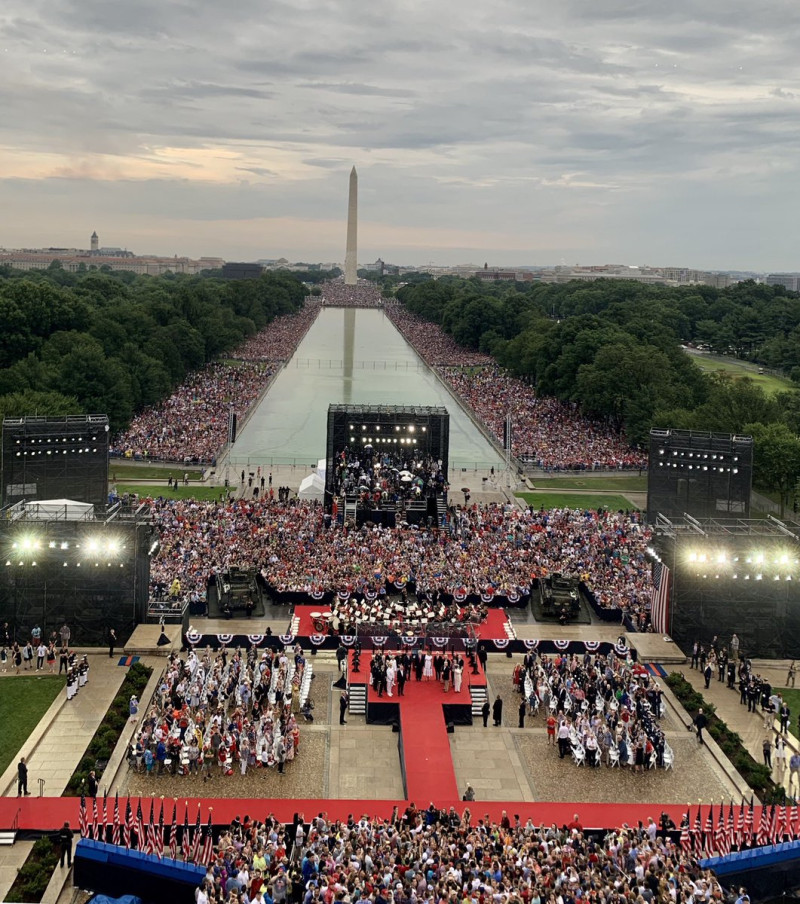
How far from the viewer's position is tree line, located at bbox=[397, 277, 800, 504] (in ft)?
197

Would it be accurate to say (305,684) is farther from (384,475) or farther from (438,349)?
(438,349)

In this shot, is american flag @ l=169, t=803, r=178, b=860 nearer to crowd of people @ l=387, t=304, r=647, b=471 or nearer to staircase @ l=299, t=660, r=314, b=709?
staircase @ l=299, t=660, r=314, b=709

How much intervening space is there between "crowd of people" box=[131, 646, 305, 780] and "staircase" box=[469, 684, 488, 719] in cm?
527

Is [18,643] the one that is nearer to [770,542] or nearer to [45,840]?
[45,840]

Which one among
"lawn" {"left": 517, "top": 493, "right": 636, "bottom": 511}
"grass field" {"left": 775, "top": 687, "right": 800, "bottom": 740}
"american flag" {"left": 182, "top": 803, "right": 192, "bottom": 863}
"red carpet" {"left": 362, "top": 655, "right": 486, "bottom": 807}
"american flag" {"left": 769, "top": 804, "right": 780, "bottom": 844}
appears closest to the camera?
"american flag" {"left": 182, "top": 803, "right": 192, "bottom": 863}

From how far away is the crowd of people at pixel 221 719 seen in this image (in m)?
24.1

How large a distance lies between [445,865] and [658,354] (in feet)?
222

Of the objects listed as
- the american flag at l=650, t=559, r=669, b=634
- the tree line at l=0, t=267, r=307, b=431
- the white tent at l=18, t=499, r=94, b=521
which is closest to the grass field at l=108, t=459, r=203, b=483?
the tree line at l=0, t=267, r=307, b=431

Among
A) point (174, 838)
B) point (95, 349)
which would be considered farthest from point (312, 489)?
point (174, 838)

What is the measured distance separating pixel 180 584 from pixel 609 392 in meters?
48.8

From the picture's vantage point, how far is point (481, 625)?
115 feet

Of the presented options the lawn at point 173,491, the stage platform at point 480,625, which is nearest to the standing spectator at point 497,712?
the stage platform at point 480,625

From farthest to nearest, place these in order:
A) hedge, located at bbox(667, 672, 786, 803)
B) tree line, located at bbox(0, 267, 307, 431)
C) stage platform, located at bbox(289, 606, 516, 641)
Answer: tree line, located at bbox(0, 267, 307, 431), stage platform, located at bbox(289, 606, 516, 641), hedge, located at bbox(667, 672, 786, 803)

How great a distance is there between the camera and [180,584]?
3681 centimetres
